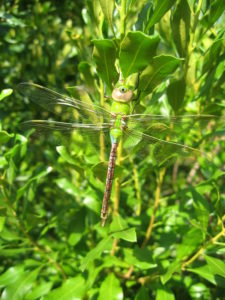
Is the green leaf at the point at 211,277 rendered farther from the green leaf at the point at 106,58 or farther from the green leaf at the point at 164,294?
the green leaf at the point at 106,58

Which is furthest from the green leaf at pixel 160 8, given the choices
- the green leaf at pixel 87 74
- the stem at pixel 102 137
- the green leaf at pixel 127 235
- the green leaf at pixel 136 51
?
the green leaf at pixel 127 235

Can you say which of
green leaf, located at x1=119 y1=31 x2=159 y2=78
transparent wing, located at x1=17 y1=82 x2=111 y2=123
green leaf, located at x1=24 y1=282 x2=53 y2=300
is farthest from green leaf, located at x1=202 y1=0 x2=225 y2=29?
green leaf, located at x1=24 y1=282 x2=53 y2=300

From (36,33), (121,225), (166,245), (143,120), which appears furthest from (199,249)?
(36,33)

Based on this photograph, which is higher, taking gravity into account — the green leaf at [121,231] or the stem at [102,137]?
the stem at [102,137]

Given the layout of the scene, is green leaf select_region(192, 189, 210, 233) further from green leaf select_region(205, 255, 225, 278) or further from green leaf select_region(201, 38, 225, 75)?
green leaf select_region(201, 38, 225, 75)

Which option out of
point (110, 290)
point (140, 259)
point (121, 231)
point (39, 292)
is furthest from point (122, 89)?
point (39, 292)

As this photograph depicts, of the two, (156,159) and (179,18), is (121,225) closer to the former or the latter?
(156,159)

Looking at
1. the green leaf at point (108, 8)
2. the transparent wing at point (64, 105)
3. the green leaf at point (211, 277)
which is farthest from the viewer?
the transparent wing at point (64, 105)
